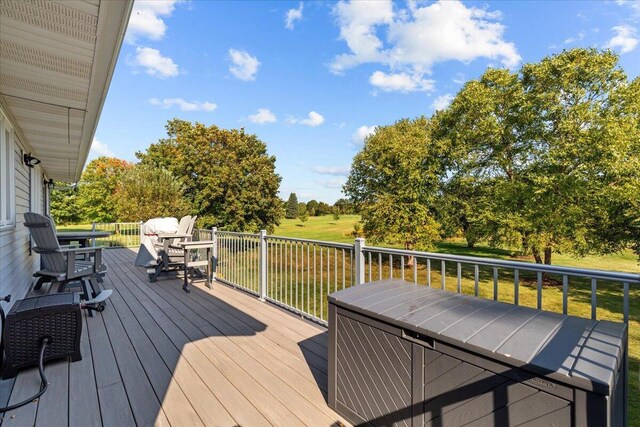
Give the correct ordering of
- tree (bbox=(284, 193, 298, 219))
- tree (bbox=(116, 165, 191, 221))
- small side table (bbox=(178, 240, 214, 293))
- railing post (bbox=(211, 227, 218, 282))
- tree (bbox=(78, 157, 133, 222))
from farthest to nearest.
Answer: tree (bbox=(284, 193, 298, 219))
tree (bbox=(78, 157, 133, 222))
tree (bbox=(116, 165, 191, 221))
railing post (bbox=(211, 227, 218, 282))
small side table (bbox=(178, 240, 214, 293))

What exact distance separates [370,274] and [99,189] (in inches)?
1422

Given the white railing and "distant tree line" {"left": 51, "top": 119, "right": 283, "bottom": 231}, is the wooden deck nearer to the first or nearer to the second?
the white railing

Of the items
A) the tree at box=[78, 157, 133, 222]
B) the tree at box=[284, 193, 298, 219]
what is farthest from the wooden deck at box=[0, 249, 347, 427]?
the tree at box=[284, 193, 298, 219]

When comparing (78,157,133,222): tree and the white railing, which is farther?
(78,157,133,222): tree

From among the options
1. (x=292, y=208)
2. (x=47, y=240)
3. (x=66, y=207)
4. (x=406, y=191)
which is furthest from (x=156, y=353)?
(x=292, y=208)

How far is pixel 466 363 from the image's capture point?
1.42m

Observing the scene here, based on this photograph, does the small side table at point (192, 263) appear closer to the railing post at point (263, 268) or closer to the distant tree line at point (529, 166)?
the railing post at point (263, 268)

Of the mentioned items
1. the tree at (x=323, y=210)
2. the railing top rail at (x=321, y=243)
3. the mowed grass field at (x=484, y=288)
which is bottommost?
the mowed grass field at (x=484, y=288)

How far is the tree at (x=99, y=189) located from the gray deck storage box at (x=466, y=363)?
1356 inches

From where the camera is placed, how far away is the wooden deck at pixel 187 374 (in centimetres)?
206

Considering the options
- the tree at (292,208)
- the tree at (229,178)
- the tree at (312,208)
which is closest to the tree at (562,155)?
the tree at (229,178)

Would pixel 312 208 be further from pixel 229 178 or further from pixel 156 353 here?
pixel 156 353

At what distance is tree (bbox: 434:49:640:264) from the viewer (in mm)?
9492

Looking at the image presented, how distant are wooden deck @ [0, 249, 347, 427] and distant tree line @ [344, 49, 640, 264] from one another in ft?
33.6
